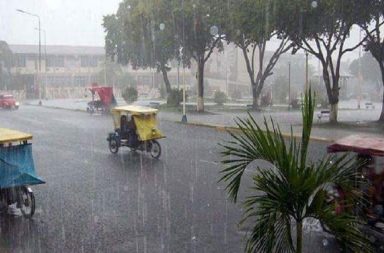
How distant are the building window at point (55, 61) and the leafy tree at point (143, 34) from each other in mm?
26344

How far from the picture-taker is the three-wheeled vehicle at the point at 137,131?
14648 millimetres

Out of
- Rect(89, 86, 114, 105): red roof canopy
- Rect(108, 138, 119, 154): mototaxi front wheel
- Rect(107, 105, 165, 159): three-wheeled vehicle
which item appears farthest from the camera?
Rect(89, 86, 114, 105): red roof canopy

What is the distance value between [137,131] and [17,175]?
21.6ft

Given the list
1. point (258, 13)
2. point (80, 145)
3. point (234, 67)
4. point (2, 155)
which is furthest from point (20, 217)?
point (234, 67)

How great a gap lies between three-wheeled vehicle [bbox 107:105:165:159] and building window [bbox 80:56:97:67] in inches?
2518

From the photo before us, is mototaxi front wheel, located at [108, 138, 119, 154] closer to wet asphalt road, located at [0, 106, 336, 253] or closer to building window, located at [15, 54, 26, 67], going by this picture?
wet asphalt road, located at [0, 106, 336, 253]

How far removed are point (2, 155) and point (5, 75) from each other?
64020mm

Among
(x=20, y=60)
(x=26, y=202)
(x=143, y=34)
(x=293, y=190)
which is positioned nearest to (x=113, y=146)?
(x=26, y=202)

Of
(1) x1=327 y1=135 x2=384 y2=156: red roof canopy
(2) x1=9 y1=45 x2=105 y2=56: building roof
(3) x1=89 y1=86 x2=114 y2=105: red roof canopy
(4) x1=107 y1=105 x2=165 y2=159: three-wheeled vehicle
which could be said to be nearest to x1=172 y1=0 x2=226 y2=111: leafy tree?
(3) x1=89 y1=86 x2=114 y2=105: red roof canopy

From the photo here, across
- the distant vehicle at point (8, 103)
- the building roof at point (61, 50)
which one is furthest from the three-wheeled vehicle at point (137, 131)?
the building roof at point (61, 50)

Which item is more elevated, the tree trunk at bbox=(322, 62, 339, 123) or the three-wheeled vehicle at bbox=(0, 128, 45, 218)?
the tree trunk at bbox=(322, 62, 339, 123)

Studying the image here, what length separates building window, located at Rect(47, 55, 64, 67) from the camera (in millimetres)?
73938

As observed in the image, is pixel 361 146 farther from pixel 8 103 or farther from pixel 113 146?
pixel 8 103

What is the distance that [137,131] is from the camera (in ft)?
48.3
